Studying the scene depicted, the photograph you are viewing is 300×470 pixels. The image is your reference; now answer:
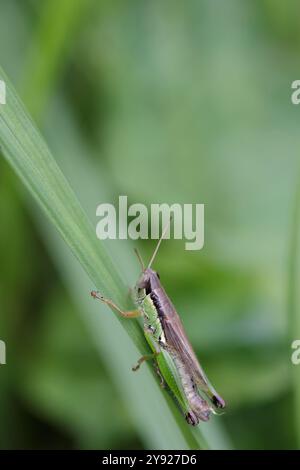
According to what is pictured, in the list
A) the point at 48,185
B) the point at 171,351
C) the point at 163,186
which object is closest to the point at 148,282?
the point at 171,351

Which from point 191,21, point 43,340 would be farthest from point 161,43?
point 43,340

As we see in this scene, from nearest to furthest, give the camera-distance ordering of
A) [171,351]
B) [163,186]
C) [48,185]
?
1. [48,185]
2. [171,351]
3. [163,186]

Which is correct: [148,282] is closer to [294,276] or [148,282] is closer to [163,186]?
[294,276]

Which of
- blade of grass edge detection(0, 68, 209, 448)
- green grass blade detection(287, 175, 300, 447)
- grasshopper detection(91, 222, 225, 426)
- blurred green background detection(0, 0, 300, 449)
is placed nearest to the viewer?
blade of grass edge detection(0, 68, 209, 448)

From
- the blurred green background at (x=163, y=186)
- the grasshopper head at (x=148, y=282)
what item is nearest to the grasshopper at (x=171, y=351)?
→ the grasshopper head at (x=148, y=282)

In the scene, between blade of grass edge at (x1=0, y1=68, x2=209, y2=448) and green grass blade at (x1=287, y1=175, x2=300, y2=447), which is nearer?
blade of grass edge at (x1=0, y1=68, x2=209, y2=448)

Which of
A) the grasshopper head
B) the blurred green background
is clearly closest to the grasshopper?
the grasshopper head

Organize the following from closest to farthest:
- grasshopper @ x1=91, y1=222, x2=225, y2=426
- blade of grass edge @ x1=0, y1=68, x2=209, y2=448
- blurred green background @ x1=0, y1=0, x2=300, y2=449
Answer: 1. blade of grass edge @ x1=0, y1=68, x2=209, y2=448
2. grasshopper @ x1=91, y1=222, x2=225, y2=426
3. blurred green background @ x1=0, y1=0, x2=300, y2=449

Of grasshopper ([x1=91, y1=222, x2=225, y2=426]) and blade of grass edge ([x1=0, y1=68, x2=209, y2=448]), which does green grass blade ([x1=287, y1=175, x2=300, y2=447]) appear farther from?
blade of grass edge ([x1=0, y1=68, x2=209, y2=448])
